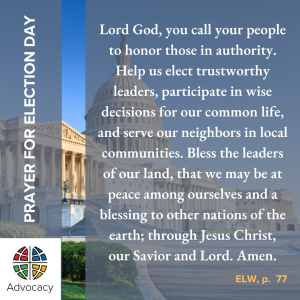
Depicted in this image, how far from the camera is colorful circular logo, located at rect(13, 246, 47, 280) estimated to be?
959 cm

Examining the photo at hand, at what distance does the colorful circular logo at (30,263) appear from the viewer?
959cm

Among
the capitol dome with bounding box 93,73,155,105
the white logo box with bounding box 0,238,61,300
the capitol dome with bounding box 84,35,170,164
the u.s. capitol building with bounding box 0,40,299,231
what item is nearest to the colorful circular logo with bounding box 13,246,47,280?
the white logo box with bounding box 0,238,61,300

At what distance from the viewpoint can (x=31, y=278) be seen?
9.51 m

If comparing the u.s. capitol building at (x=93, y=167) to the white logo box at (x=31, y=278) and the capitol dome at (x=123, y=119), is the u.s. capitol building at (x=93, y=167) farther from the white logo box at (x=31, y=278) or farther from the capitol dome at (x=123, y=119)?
the white logo box at (x=31, y=278)

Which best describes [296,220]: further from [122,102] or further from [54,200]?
[54,200]

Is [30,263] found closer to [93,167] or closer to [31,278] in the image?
[31,278]

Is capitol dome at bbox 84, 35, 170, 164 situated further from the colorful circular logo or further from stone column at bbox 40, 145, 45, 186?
the colorful circular logo

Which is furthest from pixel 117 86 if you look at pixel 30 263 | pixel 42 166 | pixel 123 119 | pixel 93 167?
pixel 30 263

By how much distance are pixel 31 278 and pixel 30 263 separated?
0.37 metres

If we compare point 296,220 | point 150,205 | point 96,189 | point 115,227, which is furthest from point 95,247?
point 296,220

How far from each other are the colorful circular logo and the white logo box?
0.9 inches

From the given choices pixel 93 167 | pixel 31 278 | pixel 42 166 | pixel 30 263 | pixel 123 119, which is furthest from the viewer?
pixel 123 119

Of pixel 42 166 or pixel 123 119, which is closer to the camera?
pixel 42 166

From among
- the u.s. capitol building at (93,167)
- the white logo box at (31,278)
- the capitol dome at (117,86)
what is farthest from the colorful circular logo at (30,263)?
the capitol dome at (117,86)
